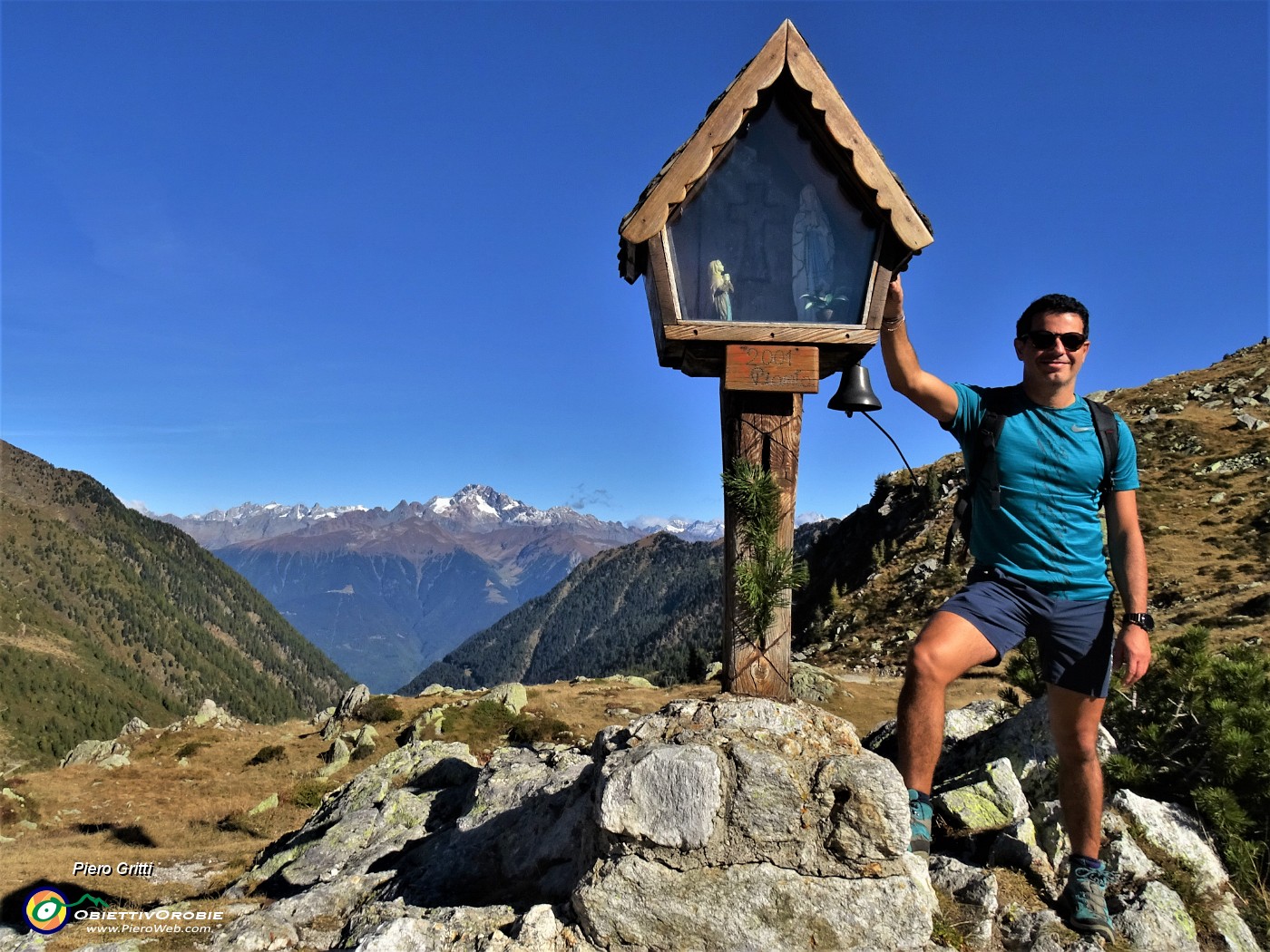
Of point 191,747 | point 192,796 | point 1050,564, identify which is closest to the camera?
point 1050,564

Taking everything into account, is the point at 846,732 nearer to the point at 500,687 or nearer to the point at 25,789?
the point at 500,687

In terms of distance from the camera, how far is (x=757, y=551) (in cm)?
497

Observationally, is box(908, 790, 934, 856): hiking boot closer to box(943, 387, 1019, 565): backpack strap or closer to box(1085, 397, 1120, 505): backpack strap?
box(943, 387, 1019, 565): backpack strap

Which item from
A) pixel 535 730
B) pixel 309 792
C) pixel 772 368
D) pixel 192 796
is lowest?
pixel 192 796

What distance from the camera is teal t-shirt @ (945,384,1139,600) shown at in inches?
175

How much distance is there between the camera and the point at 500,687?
2755cm

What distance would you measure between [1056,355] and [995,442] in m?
0.71

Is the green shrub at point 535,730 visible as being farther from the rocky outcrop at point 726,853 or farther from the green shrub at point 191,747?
the rocky outcrop at point 726,853

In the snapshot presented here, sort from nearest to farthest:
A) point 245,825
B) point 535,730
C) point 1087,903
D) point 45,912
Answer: point 1087,903 → point 45,912 → point 245,825 → point 535,730

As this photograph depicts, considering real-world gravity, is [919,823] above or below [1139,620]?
below

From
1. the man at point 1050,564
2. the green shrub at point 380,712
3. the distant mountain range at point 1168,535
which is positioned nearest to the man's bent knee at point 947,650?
the man at point 1050,564

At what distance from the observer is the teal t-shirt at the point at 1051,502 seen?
14.6 feet

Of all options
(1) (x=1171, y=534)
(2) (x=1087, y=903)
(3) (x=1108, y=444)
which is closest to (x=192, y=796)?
(2) (x=1087, y=903)

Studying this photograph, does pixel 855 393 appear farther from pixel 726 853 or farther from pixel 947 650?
pixel 726 853
